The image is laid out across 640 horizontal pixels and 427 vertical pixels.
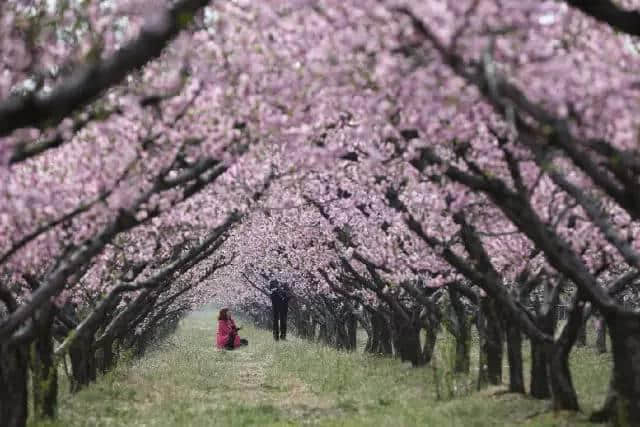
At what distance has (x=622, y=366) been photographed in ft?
43.4

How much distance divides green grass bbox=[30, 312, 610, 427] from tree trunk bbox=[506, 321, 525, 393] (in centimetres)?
31

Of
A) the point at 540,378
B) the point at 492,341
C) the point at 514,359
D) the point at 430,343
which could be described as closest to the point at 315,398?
the point at 492,341

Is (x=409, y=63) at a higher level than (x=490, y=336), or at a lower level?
higher

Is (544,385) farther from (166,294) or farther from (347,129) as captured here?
(166,294)

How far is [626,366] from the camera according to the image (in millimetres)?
13156

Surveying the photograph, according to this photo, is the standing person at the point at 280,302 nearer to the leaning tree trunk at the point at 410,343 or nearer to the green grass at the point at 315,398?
the green grass at the point at 315,398

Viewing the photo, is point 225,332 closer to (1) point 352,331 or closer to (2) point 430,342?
(1) point 352,331

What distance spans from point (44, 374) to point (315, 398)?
270 inches

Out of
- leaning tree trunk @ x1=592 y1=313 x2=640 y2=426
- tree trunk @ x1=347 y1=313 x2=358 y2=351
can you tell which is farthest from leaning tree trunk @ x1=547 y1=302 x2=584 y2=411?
tree trunk @ x1=347 y1=313 x2=358 y2=351

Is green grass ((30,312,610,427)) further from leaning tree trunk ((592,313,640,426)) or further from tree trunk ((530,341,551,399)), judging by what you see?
leaning tree trunk ((592,313,640,426))

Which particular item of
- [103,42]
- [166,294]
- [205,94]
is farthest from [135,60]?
[166,294]

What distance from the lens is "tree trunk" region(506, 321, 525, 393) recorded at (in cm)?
1881

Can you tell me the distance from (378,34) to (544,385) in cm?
981

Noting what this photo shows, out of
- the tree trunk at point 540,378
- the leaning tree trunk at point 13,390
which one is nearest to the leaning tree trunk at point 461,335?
the tree trunk at point 540,378
